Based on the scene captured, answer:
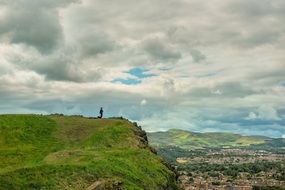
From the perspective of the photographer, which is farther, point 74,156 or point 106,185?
point 74,156

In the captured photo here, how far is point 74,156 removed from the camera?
57.8 meters

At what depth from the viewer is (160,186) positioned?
61812 millimetres

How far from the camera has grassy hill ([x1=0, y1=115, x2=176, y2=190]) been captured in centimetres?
4612

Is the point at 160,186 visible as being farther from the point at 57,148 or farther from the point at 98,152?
the point at 57,148

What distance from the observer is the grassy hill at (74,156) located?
4612 cm

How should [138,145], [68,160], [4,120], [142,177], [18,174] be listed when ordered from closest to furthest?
[18,174] < [68,160] < [142,177] < [138,145] < [4,120]

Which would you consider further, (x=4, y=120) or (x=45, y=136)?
(x=4, y=120)

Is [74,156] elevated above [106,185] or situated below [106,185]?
above

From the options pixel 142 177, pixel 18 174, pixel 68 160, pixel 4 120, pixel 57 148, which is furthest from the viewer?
pixel 4 120

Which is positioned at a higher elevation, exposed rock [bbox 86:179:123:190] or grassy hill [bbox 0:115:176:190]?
grassy hill [bbox 0:115:176:190]

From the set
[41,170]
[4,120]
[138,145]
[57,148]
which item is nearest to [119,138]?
[138,145]

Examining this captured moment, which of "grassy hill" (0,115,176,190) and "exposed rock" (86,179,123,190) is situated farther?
"grassy hill" (0,115,176,190)

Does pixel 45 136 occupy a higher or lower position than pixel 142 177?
higher

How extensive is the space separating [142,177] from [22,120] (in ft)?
105
